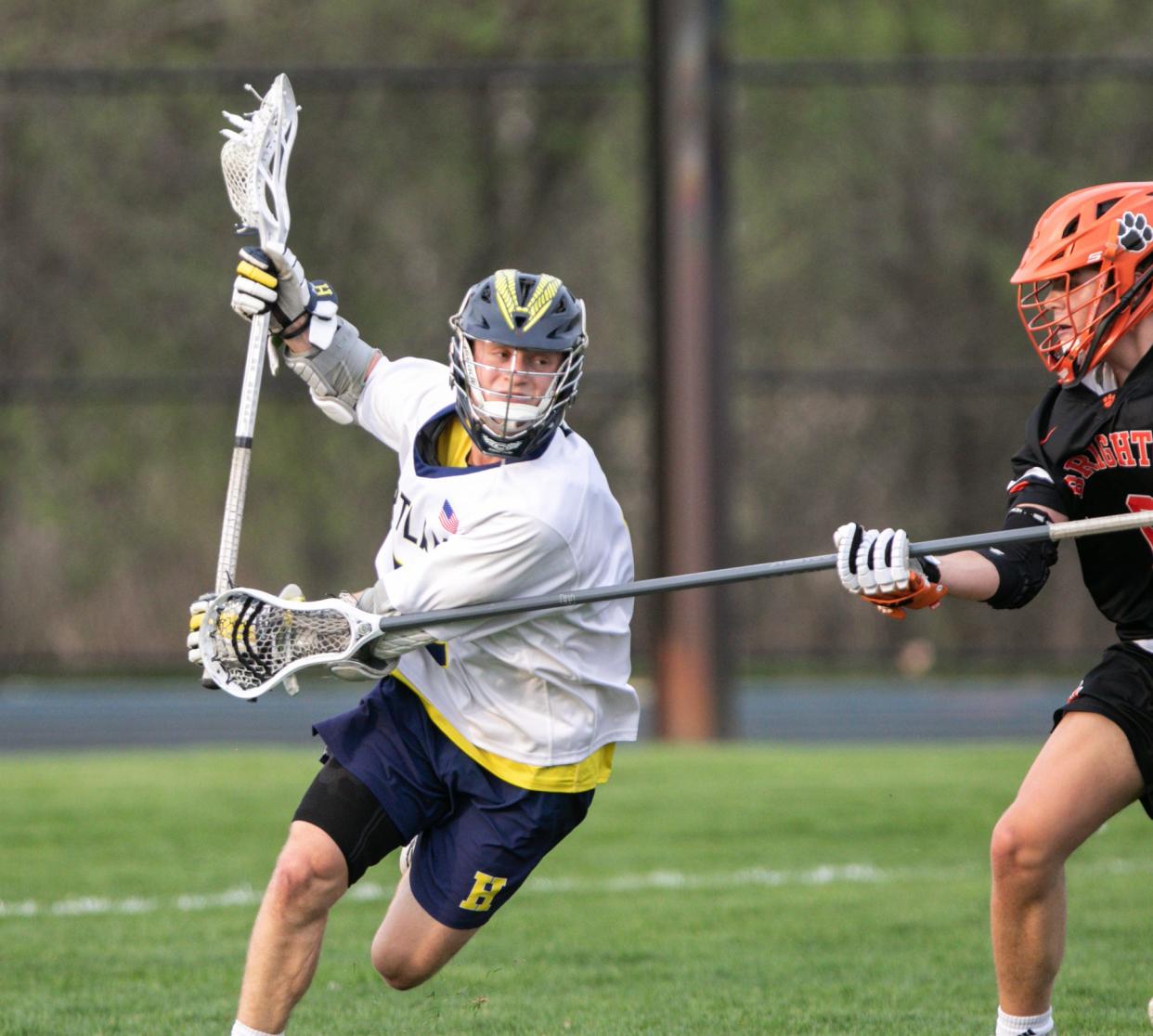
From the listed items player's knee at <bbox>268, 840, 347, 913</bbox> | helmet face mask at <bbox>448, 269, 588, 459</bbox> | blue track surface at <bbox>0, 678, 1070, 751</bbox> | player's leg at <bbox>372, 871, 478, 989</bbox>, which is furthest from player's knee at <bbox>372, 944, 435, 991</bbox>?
blue track surface at <bbox>0, 678, 1070, 751</bbox>

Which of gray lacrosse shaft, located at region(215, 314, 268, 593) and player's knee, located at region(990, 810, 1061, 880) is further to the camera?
gray lacrosse shaft, located at region(215, 314, 268, 593)

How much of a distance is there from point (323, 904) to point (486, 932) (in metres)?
2.21

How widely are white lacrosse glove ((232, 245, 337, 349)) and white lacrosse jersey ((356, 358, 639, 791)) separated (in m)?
0.50

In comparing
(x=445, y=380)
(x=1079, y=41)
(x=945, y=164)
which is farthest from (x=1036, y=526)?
(x=1079, y=41)

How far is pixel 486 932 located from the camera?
20.8 feet

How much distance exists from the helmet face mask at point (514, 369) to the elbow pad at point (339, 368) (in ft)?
2.09

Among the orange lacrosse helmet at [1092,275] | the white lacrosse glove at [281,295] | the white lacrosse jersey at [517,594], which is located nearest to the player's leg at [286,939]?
the white lacrosse jersey at [517,594]

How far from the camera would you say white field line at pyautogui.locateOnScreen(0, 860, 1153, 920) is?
6703 mm

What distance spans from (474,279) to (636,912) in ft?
30.9

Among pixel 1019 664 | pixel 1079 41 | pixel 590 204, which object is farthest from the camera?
pixel 1079 41

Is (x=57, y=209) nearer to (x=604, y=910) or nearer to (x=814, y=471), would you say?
(x=814, y=471)

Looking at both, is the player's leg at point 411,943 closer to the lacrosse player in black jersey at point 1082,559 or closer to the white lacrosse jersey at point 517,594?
the white lacrosse jersey at point 517,594

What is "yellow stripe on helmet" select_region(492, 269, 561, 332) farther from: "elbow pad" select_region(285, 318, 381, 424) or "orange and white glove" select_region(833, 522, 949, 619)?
"orange and white glove" select_region(833, 522, 949, 619)

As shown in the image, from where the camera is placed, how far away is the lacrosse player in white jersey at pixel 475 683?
169 inches
